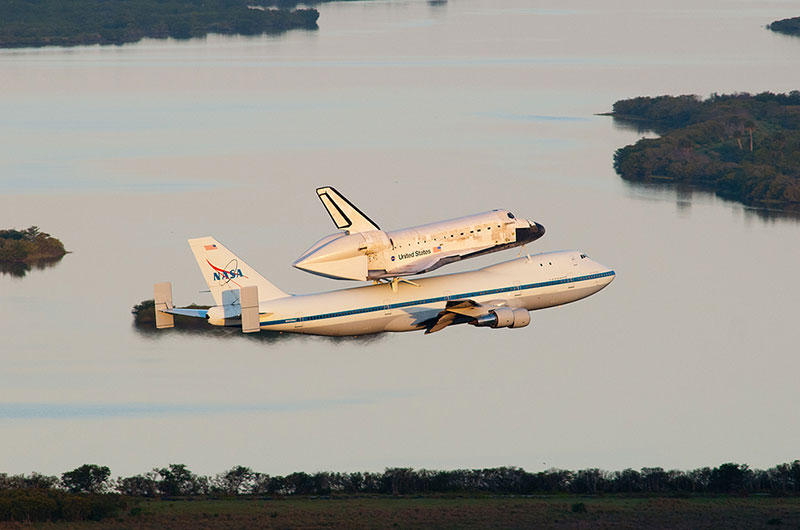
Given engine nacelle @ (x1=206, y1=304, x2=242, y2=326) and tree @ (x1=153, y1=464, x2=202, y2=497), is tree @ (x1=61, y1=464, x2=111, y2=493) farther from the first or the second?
engine nacelle @ (x1=206, y1=304, x2=242, y2=326)

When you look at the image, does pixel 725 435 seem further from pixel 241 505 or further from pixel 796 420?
pixel 241 505

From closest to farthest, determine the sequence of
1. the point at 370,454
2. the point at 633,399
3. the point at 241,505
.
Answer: the point at 241,505 → the point at 370,454 → the point at 633,399

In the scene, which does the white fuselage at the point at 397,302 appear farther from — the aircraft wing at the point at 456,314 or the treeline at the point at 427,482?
the treeline at the point at 427,482

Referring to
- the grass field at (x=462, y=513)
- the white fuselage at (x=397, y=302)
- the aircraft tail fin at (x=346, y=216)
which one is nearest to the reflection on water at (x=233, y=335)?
the grass field at (x=462, y=513)

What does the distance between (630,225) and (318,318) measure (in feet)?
318

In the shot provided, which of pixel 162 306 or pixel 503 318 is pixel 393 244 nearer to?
pixel 503 318

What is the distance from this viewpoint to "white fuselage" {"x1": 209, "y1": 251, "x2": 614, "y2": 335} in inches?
3401

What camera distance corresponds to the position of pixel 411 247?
86.0 m

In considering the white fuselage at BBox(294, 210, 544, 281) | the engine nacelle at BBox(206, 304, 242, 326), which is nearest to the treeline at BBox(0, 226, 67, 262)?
the engine nacelle at BBox(206, 304, 242, 326)

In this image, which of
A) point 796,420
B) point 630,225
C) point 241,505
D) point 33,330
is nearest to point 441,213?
point 630,225

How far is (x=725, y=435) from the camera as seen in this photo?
112 meters

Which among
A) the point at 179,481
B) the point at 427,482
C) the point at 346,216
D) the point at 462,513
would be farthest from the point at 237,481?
the point at 346,216

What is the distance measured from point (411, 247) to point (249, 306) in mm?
10363

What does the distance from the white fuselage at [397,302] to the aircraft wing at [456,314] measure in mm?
538
